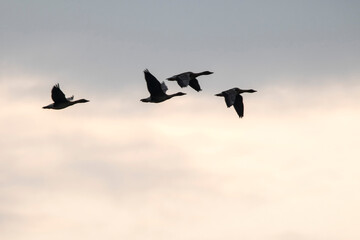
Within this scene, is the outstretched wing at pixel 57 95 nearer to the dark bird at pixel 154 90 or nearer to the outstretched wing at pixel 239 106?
the dark bird at pixel 154 90

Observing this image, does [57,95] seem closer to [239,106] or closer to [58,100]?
[58,100]

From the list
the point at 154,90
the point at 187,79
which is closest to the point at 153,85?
the point at 154,90

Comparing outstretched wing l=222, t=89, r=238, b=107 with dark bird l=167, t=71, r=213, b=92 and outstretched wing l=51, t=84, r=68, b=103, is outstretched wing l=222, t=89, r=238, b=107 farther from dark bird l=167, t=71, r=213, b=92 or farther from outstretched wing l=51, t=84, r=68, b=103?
outstretched wing l=51, t=84, r=68, b=103

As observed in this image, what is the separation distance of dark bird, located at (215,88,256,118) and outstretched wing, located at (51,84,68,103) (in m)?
12.2

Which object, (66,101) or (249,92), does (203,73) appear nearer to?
(249,92)

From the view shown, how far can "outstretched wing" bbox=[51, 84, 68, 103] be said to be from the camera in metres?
112

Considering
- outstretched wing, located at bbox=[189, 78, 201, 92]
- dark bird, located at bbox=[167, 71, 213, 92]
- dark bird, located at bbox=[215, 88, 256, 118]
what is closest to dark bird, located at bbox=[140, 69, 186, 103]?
dark bird, located at bbox=[167, 71, 213, 92]

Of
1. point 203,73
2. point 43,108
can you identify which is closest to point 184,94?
point 203,73

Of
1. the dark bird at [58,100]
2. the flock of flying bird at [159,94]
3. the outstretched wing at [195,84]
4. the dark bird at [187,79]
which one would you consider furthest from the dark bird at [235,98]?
the dark bird at [58,100]

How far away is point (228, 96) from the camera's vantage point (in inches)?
4471

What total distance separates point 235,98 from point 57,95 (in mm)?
14356

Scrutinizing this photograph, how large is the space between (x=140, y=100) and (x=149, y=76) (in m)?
2.54

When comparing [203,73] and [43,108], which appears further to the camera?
[203,73]

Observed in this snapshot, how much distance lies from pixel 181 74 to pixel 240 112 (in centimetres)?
690
